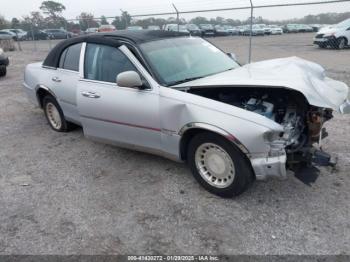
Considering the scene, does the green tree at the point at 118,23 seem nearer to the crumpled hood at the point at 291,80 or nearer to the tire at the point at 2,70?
the tire at the point at 2,70

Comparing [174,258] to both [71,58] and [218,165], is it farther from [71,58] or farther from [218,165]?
[71,58]

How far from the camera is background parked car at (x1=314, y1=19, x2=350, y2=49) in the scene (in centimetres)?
1697

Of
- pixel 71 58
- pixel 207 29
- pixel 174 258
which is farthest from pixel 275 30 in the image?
pixel 174 258

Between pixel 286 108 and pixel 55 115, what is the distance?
12.7 ft

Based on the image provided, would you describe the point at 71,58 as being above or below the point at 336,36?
above

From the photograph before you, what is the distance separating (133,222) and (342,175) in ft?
A: 8.16

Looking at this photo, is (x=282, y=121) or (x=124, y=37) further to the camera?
(x=124, y=37)

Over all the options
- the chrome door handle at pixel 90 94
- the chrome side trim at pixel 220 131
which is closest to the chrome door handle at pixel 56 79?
the chrome door handle at pixel 90 94

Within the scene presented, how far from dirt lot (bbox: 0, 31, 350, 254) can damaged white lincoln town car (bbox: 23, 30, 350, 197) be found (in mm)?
346

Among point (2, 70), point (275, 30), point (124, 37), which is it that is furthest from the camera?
point (275, 30)

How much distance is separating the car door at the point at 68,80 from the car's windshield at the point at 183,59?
4.52 ft

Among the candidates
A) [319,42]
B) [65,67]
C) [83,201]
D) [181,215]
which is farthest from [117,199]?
[319,42]

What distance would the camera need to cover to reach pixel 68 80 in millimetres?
5035

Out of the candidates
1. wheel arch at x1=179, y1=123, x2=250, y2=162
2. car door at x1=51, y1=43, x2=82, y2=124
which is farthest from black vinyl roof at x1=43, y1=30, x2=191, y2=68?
wheel arch at x1=179, y1=123, x2=250, y2=162
